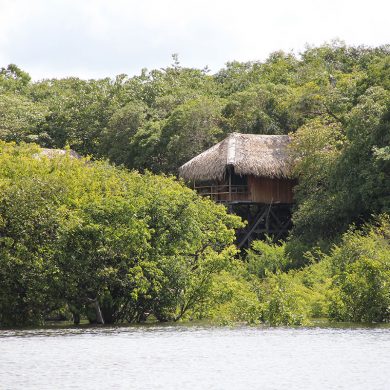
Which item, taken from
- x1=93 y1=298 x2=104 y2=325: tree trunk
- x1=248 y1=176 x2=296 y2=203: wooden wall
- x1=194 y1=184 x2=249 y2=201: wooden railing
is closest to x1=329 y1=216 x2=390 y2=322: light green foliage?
x1=93 y1=298 x2=104 y2=325: tree trunk

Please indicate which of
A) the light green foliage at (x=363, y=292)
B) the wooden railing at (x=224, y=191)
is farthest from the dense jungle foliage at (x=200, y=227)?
the wooden railing at (x=224, y=191)

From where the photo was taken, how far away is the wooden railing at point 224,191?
50469 mm

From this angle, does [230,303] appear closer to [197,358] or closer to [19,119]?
[197,358]

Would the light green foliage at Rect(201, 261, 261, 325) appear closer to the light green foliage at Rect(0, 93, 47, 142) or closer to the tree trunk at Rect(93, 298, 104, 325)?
the tree trunk at Rect(93, 298, 104, 325)

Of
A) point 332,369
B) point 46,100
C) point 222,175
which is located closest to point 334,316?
point 332,369

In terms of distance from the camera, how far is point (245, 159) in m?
49.3

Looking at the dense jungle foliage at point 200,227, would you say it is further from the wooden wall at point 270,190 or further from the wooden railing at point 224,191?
the wooden railing at point 224,191

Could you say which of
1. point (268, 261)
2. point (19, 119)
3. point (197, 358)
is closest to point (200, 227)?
point (197, 358)

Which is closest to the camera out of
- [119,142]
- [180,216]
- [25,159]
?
[180,216]

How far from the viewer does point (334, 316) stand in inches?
1185

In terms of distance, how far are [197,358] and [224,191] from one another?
1180 inches

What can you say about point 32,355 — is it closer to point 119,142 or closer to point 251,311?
point 251,311

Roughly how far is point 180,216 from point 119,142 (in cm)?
2834

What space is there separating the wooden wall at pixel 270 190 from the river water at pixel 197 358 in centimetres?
2283
